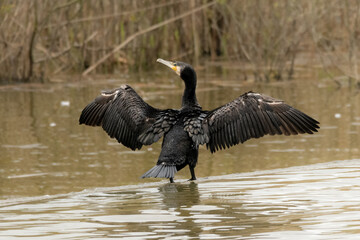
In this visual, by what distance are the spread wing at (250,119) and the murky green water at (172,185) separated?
1.30ft

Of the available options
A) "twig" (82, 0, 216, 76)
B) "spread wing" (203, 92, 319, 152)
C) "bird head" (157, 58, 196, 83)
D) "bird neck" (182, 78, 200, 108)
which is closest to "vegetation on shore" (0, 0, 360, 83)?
"twig" (82, 0, 216, 76)

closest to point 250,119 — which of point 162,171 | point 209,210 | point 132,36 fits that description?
point 162,171

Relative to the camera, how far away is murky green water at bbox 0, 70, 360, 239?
534cm

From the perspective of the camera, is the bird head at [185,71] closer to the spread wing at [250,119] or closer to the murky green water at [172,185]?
the spread wing at [250,119]

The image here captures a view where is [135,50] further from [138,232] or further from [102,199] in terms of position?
[138,232]

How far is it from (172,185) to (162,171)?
0.34m

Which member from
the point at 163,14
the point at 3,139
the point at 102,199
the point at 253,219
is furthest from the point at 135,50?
the point at 253,219

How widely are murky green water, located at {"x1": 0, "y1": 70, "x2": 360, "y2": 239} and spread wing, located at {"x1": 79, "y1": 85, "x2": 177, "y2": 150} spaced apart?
17.3 inches

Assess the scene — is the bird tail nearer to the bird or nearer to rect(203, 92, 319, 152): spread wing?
the bird

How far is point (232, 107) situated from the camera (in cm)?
726

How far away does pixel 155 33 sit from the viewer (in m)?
17.3

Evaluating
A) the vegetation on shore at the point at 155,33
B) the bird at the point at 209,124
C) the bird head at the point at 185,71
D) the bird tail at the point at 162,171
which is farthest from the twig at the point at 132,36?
the bird tail at the point at 162,171

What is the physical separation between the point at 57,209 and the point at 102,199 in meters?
0.52

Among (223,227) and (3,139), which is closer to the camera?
(223,227)
